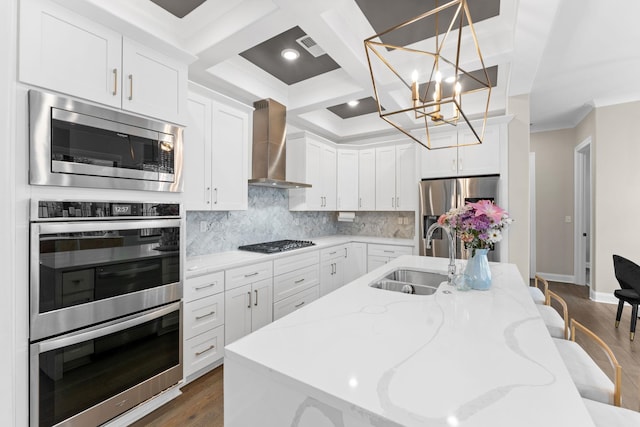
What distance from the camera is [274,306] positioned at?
296cm

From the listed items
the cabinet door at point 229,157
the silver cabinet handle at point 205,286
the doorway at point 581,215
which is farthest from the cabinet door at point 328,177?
the doorway at point 581,215

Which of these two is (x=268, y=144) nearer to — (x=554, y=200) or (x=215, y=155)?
(x=215, y=155)

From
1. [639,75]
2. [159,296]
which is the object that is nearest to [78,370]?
[159,296]

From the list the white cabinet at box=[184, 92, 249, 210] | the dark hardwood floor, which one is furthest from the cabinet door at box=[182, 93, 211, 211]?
the dark hardwood floor

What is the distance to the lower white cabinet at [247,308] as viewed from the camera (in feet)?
8.18

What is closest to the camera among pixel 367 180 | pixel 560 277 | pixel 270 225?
pixel 270 225

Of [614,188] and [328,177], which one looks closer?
[614,188]

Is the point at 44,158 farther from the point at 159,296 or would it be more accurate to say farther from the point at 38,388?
the point at 38,388

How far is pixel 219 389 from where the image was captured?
221 cm

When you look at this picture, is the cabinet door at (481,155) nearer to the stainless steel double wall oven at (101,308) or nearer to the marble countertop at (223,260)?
the marble countertop at (223,260)

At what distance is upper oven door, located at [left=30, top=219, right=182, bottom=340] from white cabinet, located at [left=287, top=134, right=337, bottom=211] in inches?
84.0

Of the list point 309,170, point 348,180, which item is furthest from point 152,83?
point 348,180

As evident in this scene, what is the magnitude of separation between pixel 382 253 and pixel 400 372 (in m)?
3.47

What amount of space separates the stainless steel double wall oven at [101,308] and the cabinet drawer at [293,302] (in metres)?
1.08
